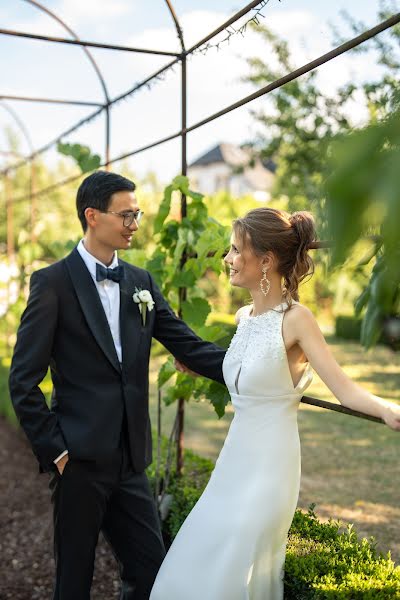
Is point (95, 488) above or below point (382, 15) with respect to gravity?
below

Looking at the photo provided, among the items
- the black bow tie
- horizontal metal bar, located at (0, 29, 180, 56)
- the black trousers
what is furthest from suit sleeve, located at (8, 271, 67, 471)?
horizontal metal bar, located at (0, 29, 180, 56)

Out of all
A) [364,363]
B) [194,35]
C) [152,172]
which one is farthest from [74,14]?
[152,172]

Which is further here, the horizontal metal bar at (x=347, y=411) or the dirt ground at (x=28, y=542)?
the dirt ground at (x=28, y=542)

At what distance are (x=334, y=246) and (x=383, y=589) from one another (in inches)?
68.7

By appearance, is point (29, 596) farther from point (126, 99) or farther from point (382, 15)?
point (382, 15)

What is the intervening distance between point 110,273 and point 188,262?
67cm

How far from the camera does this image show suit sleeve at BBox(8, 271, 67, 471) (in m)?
2.30

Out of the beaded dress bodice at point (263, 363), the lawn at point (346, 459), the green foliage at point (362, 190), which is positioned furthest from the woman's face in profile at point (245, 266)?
the green foliage at point (362, 190)

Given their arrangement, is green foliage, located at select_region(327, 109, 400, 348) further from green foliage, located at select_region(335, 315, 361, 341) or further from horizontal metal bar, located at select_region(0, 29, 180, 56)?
green foliage, located at select_region(335, 315, 361, 341)

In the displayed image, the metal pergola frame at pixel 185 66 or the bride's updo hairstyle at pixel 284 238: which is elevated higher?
the metal pergola frame at pixel 185 66

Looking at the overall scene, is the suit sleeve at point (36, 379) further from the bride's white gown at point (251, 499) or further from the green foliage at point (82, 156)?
the green foliage at point (82, 156)

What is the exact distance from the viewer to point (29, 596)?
3.38 metres

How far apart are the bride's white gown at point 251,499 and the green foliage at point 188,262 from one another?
90 cm

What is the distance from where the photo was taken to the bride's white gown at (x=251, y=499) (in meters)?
1.93
